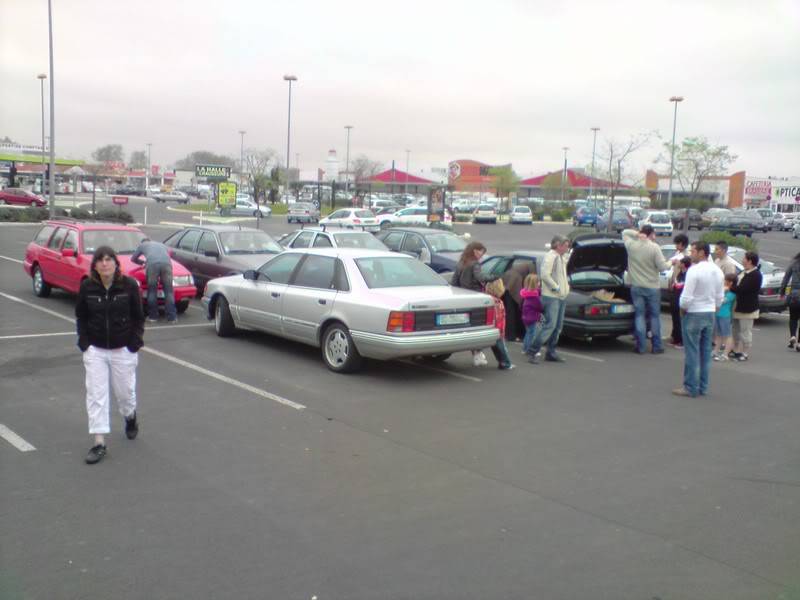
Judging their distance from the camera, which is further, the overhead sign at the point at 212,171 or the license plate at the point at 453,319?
the overhead sign at the point at 212,171

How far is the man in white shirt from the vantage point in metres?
8.67

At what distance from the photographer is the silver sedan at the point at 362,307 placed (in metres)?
8.88

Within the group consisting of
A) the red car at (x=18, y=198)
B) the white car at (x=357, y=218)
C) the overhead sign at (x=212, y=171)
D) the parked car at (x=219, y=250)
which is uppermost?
the overhead sign at (x=212, y=171)

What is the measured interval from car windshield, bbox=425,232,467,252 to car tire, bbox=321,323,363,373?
8.07 m

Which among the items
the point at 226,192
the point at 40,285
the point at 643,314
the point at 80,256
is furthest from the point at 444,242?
the point at 226,192

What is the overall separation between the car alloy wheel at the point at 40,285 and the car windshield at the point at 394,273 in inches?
326

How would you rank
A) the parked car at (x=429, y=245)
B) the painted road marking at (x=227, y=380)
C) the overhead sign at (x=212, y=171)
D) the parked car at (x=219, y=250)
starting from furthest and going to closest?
1. the overhead sign at (x=212, y=171)
2. the parked car at (x=429, y=245)
3. the parked car at (x=219, y=250)
4. the painted road marking at (x=227, y=380)

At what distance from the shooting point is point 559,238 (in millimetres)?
10289

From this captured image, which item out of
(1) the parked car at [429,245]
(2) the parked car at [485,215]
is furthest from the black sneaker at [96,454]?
(2) the parked car at [485,215]

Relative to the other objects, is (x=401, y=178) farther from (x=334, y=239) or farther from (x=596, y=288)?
(x=596, y=288)

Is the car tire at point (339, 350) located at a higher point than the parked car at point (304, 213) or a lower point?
lower

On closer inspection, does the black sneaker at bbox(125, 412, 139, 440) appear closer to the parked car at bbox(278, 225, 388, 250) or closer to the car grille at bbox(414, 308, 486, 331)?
the car grille at bbox(414, 308, 486, 331)

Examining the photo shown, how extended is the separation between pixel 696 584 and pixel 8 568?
3839mm

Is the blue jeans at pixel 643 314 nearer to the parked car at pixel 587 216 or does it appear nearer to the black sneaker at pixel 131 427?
the black sneaker at pixel 131 427
